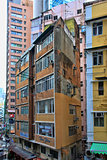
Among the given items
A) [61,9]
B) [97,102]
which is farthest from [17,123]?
[61,9]

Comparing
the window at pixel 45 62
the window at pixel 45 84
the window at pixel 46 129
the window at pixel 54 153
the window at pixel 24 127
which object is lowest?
the window at pixel 54 153

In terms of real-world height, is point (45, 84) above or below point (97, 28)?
below

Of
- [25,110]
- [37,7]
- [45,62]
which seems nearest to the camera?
[45,62]

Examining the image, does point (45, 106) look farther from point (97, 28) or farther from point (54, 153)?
point (97, 28)

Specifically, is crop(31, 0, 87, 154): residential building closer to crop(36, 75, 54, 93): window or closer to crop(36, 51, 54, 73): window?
crop(36, 75, 54, 93): window

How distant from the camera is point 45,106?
22.7 meters

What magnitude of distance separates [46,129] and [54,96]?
3923 millimetres

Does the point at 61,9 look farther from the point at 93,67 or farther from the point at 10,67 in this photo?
the point at 93,67

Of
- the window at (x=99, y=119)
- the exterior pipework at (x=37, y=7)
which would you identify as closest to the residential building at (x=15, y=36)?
the exterior pipework at (x=37, y=7)

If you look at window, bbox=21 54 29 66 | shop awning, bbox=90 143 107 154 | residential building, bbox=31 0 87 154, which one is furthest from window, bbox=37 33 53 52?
residential building, bbox=31 0 87 154

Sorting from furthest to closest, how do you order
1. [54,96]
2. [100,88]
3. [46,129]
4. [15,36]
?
[15,36] < [46,129] < [54,96] < [100,88]

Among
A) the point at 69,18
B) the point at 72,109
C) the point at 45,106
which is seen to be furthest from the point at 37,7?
the point at 45,106

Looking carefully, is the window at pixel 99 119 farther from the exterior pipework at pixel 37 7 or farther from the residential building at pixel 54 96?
the exterior pipework at pixel 37 7

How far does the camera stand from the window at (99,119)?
56.1 feet
